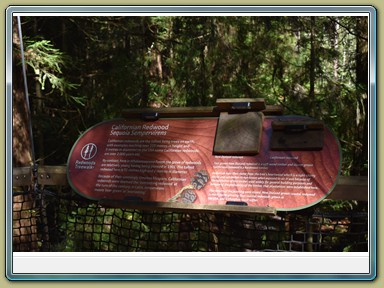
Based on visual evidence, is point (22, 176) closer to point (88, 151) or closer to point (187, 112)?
point (88, 151)

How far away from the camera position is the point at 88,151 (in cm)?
262

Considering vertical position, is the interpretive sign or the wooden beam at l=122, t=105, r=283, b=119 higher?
the wooden beam at l=122, t=105, r=283, b=119

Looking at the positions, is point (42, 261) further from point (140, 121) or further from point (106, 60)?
point (106, 60)

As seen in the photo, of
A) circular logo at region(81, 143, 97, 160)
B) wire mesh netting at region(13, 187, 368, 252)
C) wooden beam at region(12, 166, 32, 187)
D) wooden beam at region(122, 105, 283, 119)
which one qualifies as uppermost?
wooden beam at region(122, 105, 283, 119)

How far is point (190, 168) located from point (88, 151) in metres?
0.64

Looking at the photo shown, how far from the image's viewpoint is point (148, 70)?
5.11m

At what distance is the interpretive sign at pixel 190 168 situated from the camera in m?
2.16

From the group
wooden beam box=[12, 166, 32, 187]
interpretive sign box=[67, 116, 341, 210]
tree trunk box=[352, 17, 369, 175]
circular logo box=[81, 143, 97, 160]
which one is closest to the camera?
interpretive sign box=[67, 116, 341, 210]

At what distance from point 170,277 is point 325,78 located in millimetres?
3168

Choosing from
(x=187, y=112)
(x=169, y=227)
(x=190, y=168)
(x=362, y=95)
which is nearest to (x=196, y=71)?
(x=362, y=95)

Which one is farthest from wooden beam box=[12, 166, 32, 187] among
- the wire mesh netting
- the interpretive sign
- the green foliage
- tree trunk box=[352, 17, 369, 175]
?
tree trunk box=[352, 17, 369, 175]

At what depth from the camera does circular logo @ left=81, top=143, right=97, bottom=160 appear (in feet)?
8.53

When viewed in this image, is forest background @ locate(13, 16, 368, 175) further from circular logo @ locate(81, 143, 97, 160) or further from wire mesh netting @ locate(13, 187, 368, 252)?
circular logo @ locate(81, 143, 97, 160)

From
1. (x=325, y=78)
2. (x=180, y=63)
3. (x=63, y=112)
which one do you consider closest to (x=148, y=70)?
(x=180, y=63)
